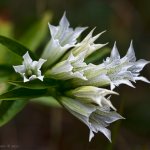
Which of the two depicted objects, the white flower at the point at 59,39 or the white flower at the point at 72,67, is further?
the white flower at the point at 59,39

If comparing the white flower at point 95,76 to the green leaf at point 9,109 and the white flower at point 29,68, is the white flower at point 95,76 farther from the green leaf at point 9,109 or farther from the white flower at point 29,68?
the green leaf at point 9,109

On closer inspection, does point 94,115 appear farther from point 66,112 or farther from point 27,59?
point 66,112

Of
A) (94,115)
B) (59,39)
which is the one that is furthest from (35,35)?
(94,115)

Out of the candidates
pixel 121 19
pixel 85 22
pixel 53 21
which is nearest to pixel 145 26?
pixel 121 19

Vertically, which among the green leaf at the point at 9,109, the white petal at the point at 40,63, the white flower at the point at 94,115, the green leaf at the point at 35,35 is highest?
the green leaf at the point at 35,35

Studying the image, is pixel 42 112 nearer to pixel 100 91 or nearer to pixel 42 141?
pixel 42 141

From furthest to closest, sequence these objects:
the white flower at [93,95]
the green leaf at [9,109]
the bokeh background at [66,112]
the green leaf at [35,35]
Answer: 1. the bokeh background at [66,112]
2. the green leaf at [35,35]
3. the green leaf at [9,109]
4. the white flower at [93,95]

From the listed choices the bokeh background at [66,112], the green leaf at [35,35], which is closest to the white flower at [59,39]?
the green leaf at [35,35]
